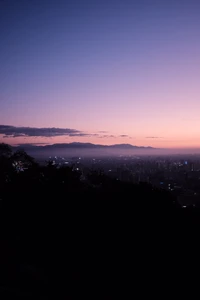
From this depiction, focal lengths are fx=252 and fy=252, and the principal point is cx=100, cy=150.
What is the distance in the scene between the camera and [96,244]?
24.2 feet

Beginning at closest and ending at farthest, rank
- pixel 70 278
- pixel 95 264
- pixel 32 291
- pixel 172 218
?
1. pixel 32 291
2. pixel 70 278
3. pixel 95 264
4. pixel 172 218

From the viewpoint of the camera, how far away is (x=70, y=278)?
6.58 m

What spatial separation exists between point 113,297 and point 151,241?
1.72 metres

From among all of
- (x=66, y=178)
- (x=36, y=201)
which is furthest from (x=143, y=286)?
(x=66, y=178)

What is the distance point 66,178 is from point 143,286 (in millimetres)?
6771

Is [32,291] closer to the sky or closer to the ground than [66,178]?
closer to the ground

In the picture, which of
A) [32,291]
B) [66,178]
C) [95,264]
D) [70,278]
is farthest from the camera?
[66,178]

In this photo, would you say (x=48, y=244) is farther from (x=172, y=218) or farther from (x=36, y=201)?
(x=172, y=218)

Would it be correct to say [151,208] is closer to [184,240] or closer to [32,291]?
[184,240]

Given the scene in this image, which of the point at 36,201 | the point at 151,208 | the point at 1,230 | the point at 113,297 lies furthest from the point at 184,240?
the point at 1,230

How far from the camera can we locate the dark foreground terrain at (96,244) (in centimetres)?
622

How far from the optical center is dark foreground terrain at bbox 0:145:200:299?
20.4 feet

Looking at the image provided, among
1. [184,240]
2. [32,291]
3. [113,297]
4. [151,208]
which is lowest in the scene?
[113,297]

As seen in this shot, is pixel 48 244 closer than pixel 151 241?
No
